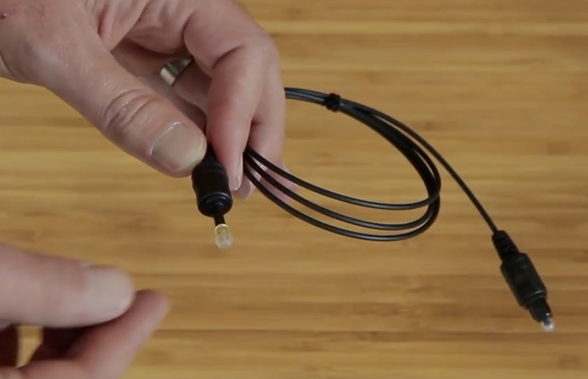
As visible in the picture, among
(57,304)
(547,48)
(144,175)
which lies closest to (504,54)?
(547,48)

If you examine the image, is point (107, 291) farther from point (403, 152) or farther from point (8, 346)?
point (403, 152)

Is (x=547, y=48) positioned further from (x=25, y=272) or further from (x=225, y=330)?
(x=25, y=272)

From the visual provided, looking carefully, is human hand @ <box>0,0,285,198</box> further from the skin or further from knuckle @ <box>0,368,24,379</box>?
knuckle @ <box>0,368,24,379</box>

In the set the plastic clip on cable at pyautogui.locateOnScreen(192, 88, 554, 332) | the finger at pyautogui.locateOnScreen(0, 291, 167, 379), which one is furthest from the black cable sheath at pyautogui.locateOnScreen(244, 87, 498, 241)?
the finger at pyautogui.locateOnScreen(0, 291, 167, 379)

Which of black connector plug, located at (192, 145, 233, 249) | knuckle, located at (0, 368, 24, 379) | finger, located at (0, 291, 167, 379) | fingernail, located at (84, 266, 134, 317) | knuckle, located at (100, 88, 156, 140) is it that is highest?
knuckle, located at (100, 88, 156, 140)

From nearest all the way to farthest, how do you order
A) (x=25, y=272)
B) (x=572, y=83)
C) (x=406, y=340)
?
(x=25, y=272) < (x=406, y=340) < (x=572, y=83)
